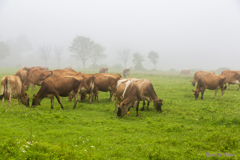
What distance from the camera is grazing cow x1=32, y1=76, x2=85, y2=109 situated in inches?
536

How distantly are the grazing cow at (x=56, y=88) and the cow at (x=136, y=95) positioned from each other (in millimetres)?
4218

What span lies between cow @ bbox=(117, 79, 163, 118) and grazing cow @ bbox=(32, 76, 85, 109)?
4.22 metres

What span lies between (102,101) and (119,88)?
14.6ft

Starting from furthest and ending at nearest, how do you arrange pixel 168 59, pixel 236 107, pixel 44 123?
pixel 168 59
pixel 236 107
pixel 44 123

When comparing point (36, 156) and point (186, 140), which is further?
point (186, 140)

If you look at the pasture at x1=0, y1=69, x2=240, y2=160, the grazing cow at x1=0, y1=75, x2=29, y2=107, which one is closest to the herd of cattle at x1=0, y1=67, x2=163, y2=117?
the grazing cow at x1=0, y1=75, x2=29, y2=107

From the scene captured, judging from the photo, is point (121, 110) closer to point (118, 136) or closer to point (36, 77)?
point (118, 136)

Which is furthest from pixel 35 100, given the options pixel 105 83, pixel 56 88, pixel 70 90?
pixel 105 83

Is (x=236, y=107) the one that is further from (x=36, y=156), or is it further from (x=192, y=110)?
(x=36, y=156)

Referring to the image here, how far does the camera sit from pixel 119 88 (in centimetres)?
1395

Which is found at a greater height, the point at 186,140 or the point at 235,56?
the point at 235,56

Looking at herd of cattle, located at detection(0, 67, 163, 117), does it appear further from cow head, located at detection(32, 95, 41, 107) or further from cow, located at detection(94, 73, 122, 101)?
cow, located at detection(94, 73, 122, 101)

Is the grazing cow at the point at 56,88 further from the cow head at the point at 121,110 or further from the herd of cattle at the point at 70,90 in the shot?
the cow head at the point at 121,110

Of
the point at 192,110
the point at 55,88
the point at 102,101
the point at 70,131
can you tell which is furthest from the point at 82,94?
the point at 192,110
